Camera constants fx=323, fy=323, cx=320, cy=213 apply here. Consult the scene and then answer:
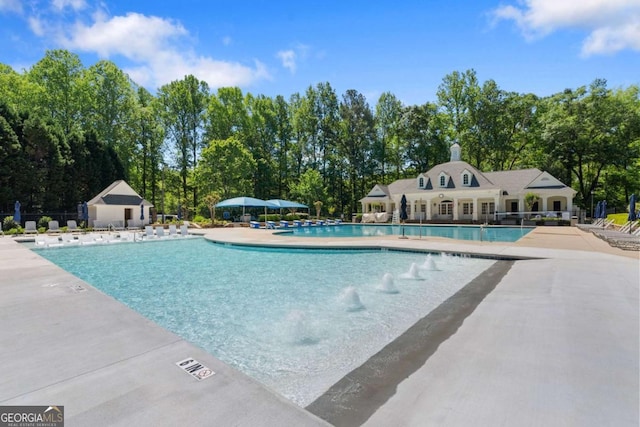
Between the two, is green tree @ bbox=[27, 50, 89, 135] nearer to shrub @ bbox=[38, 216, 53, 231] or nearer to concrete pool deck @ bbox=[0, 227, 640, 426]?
shrub @ bbox=[38, 216, 53, 231]

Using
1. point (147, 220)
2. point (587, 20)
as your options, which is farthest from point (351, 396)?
point (147, 220)

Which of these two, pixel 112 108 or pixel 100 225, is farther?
pixel 112 108

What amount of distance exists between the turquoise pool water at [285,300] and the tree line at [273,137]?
873 inches

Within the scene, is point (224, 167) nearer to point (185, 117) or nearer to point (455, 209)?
point (185, 117)

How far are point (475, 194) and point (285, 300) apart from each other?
93.4 feet

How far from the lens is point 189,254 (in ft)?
42.9

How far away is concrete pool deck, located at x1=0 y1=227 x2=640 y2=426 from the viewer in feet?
7.32

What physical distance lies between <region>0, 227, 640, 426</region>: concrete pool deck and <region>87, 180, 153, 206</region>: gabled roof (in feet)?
83.8

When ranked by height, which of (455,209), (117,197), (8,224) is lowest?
(8,224)

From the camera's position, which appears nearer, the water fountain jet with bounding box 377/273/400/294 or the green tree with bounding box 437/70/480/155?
the water fountain jet with bounding box 377/273/400/294

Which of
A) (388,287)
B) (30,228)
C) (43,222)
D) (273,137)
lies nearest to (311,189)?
(273,137)

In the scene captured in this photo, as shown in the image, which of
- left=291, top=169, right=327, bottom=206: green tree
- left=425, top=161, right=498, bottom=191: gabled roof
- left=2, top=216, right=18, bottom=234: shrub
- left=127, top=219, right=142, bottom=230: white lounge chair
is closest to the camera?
left=2, top=216, right=18, bottom=234: shrub

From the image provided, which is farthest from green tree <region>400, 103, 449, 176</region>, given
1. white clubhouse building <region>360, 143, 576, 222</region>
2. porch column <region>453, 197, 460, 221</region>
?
porch column <region>453, 197, 460, 221</region>

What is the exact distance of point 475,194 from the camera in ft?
99.3
